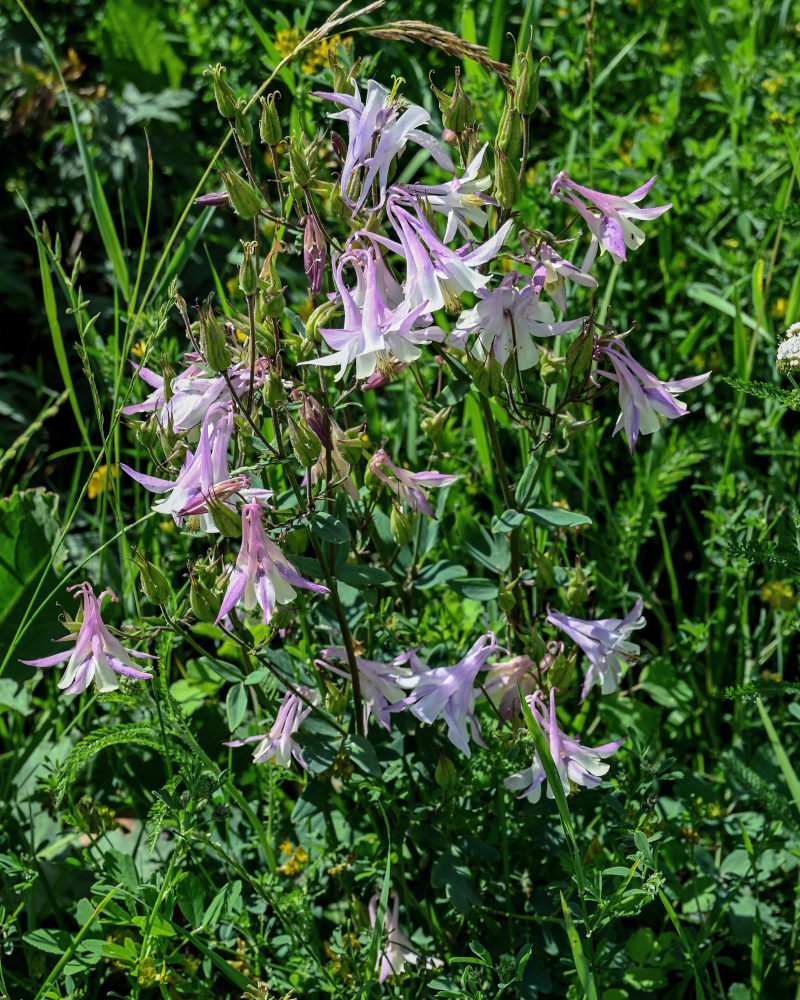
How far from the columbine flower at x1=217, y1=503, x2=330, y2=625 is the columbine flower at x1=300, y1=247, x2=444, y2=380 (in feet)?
0.60

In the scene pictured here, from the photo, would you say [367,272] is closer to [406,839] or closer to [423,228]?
[423,228]

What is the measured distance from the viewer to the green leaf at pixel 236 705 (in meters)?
1.33

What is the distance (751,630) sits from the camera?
6.62 ft

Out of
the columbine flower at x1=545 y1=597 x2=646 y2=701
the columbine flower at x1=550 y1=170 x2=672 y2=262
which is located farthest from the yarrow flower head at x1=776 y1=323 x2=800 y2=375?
the columbine flower at x1=545 y1=597 x2=646 y2=701

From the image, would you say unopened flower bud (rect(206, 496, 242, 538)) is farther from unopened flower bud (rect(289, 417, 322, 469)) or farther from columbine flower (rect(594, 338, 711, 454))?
columbine flower (rect(594, 338, 711, 454))

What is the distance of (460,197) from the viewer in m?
1.14

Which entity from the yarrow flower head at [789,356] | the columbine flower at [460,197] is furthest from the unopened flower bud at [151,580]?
the yarrow flower head at [789,356]

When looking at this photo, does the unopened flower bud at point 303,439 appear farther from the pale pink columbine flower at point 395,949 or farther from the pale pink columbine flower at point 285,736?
the pale pink columbine flower at point 395,949

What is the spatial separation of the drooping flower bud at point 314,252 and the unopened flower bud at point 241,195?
0.21ft

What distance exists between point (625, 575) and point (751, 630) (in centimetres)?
26

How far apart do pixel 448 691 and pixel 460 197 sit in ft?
1.88

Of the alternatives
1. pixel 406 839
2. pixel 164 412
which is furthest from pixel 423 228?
pixel 406 839

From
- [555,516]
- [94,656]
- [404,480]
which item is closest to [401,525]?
[404,480]

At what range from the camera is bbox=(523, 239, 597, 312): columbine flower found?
3.77ft
